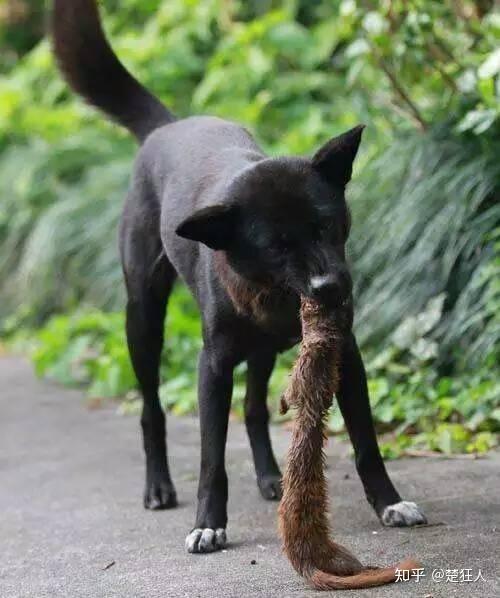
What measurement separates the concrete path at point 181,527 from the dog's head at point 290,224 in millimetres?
775

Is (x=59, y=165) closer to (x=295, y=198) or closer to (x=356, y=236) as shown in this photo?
(x=356, y=236)

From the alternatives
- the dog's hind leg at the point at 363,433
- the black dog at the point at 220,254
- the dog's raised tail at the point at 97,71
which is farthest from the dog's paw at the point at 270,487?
the dog's raised tail at the point at 97,71

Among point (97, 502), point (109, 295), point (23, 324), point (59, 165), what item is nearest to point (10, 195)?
point (59, 165)

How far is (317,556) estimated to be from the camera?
2912mm

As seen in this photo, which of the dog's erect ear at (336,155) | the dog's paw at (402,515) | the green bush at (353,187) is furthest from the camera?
the green bush at (353,187)

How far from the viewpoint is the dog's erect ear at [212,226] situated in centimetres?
312

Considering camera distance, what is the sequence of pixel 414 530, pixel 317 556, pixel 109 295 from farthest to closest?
pixel 109 295 → pixel 414 530 → pixel 317 556

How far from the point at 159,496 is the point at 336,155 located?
1.57 m

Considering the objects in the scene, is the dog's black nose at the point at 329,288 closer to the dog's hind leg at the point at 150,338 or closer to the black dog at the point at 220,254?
the black dog at the point at 220,254

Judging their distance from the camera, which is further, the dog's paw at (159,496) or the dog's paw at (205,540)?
the dog's paw at (159,496)

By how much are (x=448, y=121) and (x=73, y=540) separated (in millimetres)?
3119

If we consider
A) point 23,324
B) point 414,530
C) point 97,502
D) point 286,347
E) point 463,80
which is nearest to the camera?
point 414,530

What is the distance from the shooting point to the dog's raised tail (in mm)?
4684

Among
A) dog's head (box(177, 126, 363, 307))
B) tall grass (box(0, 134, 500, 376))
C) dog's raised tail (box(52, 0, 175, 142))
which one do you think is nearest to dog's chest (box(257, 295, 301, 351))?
dog's head (box(177, 126, 363, 307))
